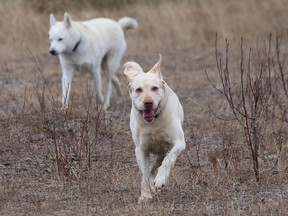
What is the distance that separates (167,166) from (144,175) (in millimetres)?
360

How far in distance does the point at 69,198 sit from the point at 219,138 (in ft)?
9.19

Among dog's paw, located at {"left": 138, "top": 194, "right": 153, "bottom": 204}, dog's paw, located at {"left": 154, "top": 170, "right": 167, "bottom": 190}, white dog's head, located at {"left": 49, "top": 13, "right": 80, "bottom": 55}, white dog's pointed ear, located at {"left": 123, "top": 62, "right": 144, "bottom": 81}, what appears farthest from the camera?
white dog's head, located at {"left": 49, "top": 13, "right": 80, "bottom": 55}

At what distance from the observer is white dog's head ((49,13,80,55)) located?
1155 centimetres

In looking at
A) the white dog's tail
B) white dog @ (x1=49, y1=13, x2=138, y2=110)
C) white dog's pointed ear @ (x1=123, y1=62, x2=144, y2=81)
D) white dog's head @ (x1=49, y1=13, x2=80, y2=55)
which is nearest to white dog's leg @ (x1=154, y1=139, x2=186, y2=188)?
white dog's pointed ear @ (x1=123, y1=62, x2=144, y2=81)

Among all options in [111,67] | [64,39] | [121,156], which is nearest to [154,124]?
[121,156]

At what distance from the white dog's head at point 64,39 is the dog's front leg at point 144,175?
16.9ft

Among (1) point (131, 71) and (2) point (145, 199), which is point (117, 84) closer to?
(1) point (131, 71)

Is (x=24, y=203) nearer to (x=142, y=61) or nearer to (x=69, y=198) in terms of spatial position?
(x=69, y=198)

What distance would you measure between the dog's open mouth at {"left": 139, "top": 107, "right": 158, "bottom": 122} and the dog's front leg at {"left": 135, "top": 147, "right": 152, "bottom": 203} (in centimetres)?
36

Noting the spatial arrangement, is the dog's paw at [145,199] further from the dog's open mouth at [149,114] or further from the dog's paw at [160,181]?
the dog's open mouth at [149,114]

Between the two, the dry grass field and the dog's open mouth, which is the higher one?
the dog's open mouth

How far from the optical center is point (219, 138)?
29.2 feet

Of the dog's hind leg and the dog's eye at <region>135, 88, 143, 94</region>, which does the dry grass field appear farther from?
the dog's eye at <region>135, 88, 143, 94</region>

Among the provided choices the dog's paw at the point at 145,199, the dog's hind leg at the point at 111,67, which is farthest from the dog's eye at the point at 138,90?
the dog's hind leg at the point at 111,67
